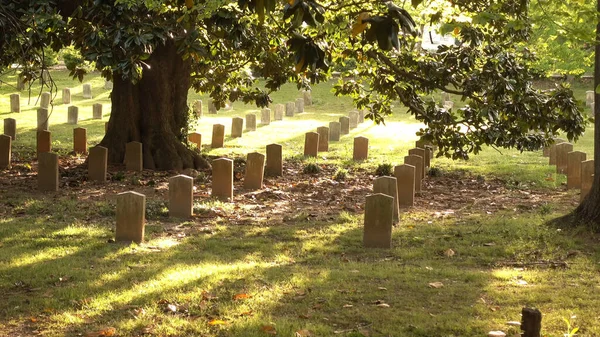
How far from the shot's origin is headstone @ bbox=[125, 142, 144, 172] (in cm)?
1656

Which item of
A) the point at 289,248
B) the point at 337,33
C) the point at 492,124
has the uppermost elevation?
the point at 337,33

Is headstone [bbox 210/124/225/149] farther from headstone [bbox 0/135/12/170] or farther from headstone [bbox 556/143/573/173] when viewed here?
headstone [bbox 556/143/573/173]

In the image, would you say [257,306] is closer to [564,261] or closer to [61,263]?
[61,263]

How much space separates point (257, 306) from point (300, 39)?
116 inches

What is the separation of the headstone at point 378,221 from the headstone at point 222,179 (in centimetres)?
390

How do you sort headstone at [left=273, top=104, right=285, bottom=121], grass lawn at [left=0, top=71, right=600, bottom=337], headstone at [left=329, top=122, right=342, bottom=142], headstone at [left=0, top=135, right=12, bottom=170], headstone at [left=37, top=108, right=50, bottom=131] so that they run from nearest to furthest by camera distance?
1. grass lawn at [left=0, top=71, right=600, bottom=337]
2. headstone at [left=0, top=135, right=12, bottom=170]
3. headstone at [left=37, top=108, right=50, bottom=131]
4. headstone at [left=329, top=122, right=342, bottom=142]
5. headstone at [left=273, top=104, right=285, bottom=121]

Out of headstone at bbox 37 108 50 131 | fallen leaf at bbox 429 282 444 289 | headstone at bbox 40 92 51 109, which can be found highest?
headstone at bbox 40 92 51 109

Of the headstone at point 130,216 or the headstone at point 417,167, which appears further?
the headstone at point 417,167

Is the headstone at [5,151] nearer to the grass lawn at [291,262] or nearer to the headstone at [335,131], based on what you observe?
the grass lawn at [291,262]

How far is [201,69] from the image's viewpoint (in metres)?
18.5

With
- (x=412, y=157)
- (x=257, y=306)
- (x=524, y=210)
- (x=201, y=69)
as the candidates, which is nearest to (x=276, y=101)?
(x=201, y=69)

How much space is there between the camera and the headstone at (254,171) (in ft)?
48.6

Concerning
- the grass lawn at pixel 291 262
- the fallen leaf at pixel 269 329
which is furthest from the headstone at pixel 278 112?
the fallen leaf at pixel 269 329

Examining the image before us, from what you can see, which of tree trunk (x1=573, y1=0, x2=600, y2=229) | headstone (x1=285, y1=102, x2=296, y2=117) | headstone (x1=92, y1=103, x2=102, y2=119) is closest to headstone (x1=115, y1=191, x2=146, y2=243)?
tree trunk (x1=573, y1=0, x2=600, y2=229)
